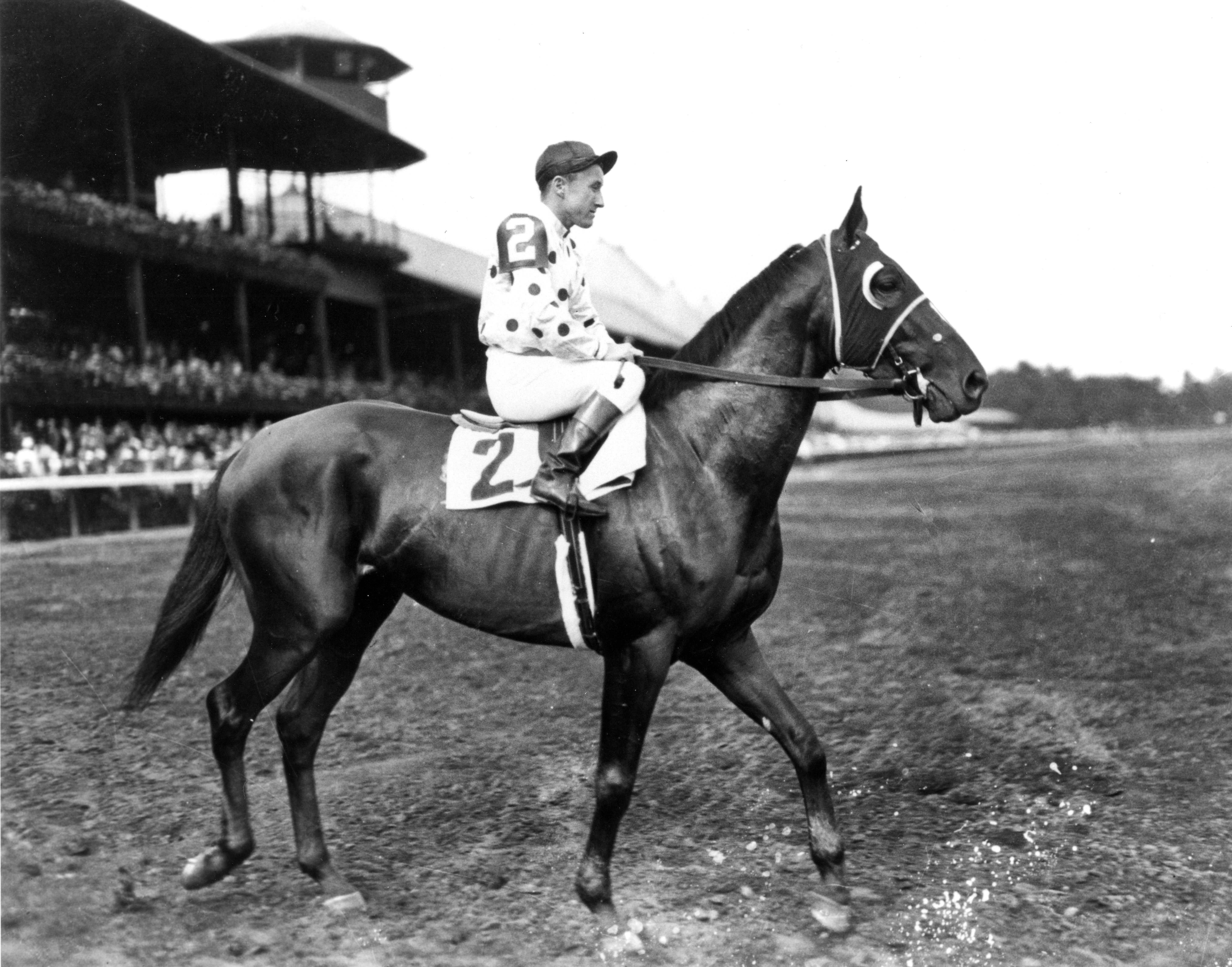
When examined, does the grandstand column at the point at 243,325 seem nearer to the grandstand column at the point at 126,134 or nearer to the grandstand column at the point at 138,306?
the grandstand column at the point at 138,306

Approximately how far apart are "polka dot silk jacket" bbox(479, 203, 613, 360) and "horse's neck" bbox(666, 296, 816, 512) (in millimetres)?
445

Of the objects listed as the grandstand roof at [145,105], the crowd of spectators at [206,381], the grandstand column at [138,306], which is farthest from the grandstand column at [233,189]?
the crowd of spectators at [206,381]

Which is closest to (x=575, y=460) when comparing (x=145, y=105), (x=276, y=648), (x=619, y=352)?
(x=619, y=352)

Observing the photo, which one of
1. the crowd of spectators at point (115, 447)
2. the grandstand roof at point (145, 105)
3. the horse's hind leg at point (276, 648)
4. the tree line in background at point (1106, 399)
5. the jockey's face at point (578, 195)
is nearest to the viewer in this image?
the jockey's face at point (578, 195)

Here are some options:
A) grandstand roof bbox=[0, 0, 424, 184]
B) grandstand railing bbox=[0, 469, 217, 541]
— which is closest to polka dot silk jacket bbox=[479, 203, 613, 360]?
grandstand roof bbox=[0, 0, 424, 184]

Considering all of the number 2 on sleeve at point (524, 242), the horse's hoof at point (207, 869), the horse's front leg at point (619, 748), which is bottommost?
the horse's hoof at point (207, 869)

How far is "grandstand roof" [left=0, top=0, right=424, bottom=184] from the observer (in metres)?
4.45

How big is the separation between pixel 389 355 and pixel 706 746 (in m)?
8.90

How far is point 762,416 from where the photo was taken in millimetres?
3246

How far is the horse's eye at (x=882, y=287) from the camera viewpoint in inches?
121

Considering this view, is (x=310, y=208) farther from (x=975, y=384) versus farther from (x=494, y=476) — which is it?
(x=975, y=384)

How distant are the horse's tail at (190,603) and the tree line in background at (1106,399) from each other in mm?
4125

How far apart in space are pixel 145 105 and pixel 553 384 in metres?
4.12

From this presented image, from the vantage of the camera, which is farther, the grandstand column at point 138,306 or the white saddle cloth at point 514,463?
the grandstand column at point 138,306
